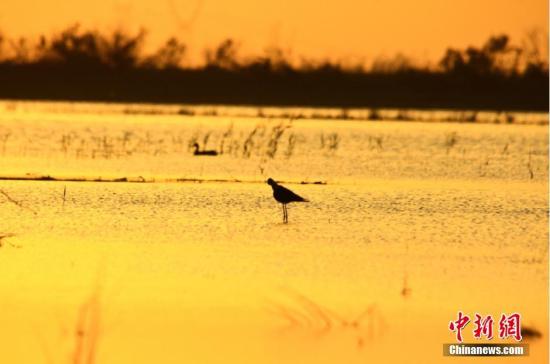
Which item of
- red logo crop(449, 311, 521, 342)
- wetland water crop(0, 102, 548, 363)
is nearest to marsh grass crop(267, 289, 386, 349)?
wetland water crop(0, 102, 548, 363)

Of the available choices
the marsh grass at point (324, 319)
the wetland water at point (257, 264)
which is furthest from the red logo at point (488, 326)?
the marsh grass at point (324, 319)

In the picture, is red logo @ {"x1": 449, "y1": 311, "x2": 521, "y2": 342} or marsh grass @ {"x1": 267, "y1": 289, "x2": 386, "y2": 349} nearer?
marsh grass @ {"x1": 267, "y1": 289, "x2": 386, "y2": 349}

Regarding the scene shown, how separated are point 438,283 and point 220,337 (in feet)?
8.76

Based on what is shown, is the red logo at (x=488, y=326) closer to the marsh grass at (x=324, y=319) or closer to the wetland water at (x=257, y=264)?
the wetland water at (x=257, y=264)

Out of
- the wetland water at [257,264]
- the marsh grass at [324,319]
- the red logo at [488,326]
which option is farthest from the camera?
the red logo at [488,326]

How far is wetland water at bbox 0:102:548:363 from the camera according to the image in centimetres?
852

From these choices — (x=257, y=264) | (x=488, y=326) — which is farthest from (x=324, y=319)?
(x=257, y=264)

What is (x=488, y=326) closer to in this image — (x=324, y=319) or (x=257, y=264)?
(x=324, y=319)

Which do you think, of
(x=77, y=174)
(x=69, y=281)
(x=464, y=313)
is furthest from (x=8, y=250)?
(x=77, y=174)

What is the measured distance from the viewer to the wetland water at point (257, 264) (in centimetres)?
852

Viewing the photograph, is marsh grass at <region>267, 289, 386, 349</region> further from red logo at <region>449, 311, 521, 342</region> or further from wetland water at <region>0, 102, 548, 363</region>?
red logo at <region>449, 311, 521, 342</region>

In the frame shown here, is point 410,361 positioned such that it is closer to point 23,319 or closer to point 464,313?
point 464,313

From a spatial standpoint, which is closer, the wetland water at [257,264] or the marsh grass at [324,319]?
the wetland water at [257,264]

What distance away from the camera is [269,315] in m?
9.23
